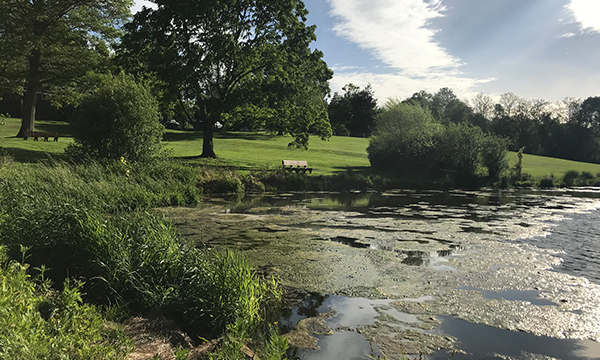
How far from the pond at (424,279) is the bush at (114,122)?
606 centimetres

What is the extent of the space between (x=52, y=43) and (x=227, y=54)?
1325 cm

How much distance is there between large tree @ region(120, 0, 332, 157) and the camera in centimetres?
2669

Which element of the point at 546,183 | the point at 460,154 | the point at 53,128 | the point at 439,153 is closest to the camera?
the point at 460,154

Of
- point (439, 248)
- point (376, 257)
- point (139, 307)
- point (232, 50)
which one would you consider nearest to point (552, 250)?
point (439, 248)

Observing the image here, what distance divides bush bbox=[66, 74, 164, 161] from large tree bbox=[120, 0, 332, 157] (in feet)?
23.6

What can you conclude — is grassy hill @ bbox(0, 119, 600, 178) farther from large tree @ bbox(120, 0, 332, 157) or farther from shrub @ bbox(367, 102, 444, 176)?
large tree @ bbox(120, 0, 332, 157)

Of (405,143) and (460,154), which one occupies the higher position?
(405,143)

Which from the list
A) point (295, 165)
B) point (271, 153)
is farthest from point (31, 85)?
point (295, 165)

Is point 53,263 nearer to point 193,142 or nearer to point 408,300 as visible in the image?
point 408,300

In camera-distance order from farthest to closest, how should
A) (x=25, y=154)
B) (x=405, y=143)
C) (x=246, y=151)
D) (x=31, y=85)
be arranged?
1. (x=246, y=151)
2. (x=405, y=143)
3. (x=31, y=85)
4. (x=25, y=154)

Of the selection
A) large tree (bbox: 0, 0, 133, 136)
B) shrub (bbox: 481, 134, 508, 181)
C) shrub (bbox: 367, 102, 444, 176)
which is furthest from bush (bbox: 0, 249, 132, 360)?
shrub (bbox: 481, 134, 508, 181)

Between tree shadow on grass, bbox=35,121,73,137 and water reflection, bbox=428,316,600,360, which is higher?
tree shadow on grass, bbox=35,121,73,137

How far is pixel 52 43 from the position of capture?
2972 centimetres

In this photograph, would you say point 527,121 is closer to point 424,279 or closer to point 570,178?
point 570,178
